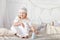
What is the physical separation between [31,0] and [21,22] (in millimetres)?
699

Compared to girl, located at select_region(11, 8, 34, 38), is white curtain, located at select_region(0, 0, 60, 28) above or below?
above

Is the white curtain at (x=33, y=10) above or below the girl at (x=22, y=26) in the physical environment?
above

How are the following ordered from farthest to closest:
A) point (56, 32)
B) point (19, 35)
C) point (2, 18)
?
point (2, 18)
point (56, 32)
point (19, 35)

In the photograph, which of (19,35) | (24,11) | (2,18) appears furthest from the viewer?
(2,18)

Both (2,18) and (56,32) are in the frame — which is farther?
(2,18)

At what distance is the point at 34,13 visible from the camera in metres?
2.85

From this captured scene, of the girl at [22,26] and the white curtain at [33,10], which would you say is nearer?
the girl at [22,26]

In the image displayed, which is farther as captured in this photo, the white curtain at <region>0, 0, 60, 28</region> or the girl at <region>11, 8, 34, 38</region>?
the white curtain at <region>0, 0, 60, 28</region>

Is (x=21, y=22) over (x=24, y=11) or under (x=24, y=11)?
under

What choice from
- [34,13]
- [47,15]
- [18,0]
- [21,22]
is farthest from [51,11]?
[21,22]

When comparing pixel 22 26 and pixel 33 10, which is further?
pixel 33 10

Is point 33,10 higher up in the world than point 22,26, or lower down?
higher up

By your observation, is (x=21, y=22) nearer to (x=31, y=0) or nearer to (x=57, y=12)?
(x=31, y=0)

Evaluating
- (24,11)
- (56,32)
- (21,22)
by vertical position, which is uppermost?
(24,11)
